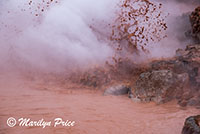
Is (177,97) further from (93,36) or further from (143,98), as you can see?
(93,36)

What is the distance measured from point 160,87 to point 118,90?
3.62 feet

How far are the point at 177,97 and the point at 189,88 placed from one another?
39cm

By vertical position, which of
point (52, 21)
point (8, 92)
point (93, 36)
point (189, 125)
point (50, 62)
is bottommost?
point (189, 125)

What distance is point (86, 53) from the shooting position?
7.02m

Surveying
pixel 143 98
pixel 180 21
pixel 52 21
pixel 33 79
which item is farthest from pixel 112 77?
pixel 180 21

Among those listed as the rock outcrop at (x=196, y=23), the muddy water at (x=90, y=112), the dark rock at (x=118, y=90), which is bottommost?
the muddy water at (x=90, y=112)

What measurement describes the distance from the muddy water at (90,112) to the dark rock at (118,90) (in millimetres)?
215

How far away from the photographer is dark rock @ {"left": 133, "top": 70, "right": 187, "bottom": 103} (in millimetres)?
4656

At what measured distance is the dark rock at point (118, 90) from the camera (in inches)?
213

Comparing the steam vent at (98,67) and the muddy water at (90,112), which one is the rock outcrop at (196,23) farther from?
the muddy water at (90,112)

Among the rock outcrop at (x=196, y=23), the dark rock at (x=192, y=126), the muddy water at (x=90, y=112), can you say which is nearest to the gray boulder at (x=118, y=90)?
the muddy water at (x=90, y=112)

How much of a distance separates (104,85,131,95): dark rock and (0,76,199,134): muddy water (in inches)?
8.5

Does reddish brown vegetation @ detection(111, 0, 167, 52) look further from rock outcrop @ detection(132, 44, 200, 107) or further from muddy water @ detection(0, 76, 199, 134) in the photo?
muddy water @ detection(0, 76, 199, 134)

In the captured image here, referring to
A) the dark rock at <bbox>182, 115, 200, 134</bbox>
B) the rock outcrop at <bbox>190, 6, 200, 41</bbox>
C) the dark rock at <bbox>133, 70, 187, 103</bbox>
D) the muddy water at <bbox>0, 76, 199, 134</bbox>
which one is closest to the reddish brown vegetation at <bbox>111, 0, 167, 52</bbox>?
the rock outcrop at <bbox>190, 6, 200, 41</bbox>
